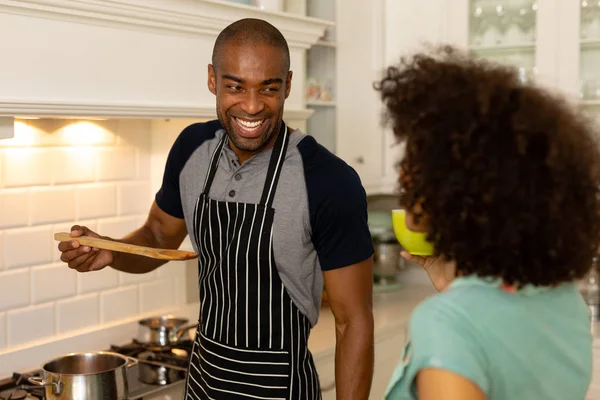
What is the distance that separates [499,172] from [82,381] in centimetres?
117

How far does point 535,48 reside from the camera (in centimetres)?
303

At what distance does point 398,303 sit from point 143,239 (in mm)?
1497

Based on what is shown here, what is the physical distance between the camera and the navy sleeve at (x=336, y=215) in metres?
1.60

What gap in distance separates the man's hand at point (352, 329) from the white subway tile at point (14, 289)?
94 cm

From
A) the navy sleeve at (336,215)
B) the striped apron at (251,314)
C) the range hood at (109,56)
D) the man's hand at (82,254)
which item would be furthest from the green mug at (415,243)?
the range hood at (109,56)

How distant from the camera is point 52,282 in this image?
7.29ft

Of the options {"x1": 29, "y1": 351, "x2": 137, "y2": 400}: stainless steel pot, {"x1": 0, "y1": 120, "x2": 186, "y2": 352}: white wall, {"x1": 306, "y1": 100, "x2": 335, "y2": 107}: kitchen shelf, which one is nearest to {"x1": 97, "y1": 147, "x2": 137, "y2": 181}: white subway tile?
{"x1": 0, "y1": 120, "x2": 186, "y2": 352}: white wall

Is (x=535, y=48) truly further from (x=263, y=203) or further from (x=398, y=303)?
(x=263, y=203)

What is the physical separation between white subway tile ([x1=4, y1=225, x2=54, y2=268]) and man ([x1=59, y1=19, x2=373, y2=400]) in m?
0.51

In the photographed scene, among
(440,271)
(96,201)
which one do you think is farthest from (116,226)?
(440,271)

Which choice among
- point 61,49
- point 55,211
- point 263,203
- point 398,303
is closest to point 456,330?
point 263,203

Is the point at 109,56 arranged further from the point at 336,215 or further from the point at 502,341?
the point at 502,341

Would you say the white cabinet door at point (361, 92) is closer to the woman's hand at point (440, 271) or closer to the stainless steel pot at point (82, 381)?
the stainless steel pot at point (82, 381)

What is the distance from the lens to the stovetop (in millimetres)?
1857
